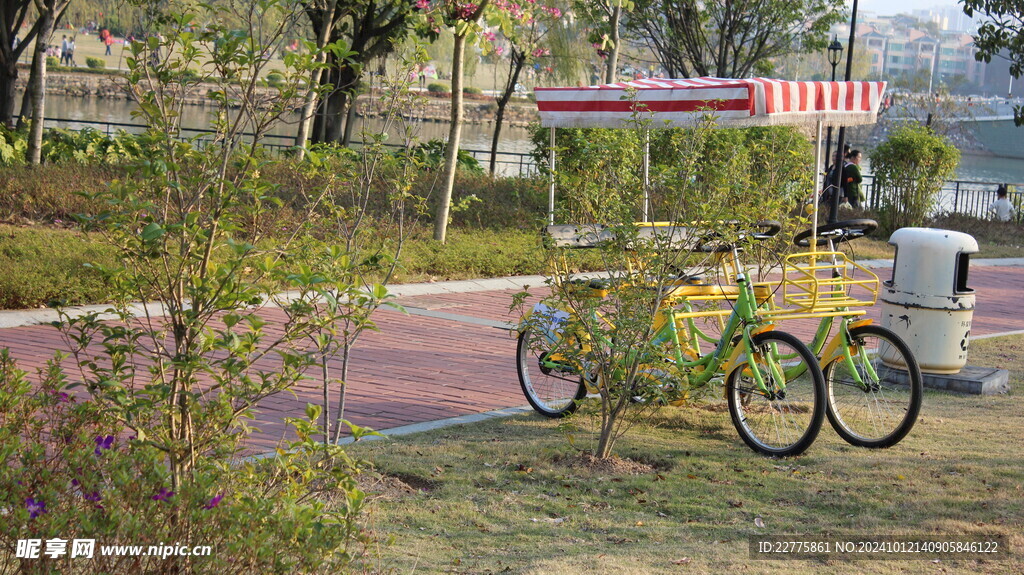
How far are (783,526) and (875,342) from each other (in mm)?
1833

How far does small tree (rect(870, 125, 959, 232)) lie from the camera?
65.1ft

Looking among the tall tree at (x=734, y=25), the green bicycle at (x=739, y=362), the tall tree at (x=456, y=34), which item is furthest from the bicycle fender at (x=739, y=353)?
the tall tree at (x=734, y=25)

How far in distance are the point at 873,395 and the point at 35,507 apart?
16.4 feet

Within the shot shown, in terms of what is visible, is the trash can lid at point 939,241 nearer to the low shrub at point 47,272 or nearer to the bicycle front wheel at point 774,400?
the bicycle front wheel at point 774,400

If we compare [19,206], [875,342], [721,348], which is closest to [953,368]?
[875,342]

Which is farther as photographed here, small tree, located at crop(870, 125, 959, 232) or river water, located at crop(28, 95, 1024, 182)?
river water, located at crop(28, 95, 1024, 182)

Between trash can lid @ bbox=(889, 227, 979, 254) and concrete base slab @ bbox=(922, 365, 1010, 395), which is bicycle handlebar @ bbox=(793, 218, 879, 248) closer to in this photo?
trash can lid @ bbox=(889, 227, 979, 254)

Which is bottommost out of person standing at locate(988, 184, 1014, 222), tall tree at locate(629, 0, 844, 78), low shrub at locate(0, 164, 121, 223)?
low shrub at locate(0, 164, 121, 223)

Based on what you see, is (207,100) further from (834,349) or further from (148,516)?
(148,516)

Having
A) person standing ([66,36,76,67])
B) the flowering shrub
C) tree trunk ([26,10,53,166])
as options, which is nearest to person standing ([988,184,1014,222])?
tree trunk ([26,10,53,166])

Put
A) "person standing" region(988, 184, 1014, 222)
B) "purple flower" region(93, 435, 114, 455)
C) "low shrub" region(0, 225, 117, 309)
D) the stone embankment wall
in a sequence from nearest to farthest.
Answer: "purple flower" region(93, 435, 114, 455) → "low shrub" region(0, 225, 117, 309) → "person standing" region(988, 184, 1014, 222) → the stone embankment wall

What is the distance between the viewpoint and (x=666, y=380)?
5902 millimetres

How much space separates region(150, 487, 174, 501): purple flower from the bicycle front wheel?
3.77 meters

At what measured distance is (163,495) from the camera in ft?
9.57
